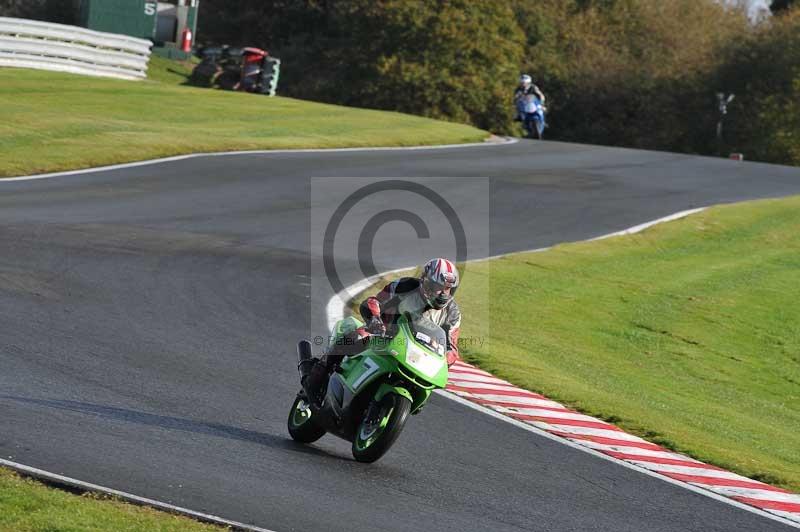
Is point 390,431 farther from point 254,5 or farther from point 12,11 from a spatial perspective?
point 254,5

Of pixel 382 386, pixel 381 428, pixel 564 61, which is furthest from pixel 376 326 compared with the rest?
pixel 564 61

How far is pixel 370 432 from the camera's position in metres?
8.57

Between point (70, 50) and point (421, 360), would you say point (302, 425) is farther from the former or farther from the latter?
point (70, 50)

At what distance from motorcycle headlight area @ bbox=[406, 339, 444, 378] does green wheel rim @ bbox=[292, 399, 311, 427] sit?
118 centimetres

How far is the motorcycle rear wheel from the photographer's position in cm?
903

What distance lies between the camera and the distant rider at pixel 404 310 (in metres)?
8.49

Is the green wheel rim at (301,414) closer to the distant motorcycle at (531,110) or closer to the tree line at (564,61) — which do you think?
the distant motorcycle at (531,110)

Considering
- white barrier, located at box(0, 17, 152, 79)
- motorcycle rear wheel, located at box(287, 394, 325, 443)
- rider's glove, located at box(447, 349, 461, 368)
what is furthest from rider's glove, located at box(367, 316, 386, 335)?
white barrier, located at box(0, 17, 152, 79)

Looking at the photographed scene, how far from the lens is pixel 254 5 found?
67.1 metres

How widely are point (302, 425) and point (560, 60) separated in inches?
2240

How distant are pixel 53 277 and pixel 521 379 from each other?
5503mm

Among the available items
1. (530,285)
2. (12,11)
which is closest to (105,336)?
(530,285)

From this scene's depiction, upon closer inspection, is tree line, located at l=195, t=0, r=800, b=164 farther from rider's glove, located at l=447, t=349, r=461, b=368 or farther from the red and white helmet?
the red and white helmet

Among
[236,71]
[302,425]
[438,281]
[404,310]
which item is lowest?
[302,425]
